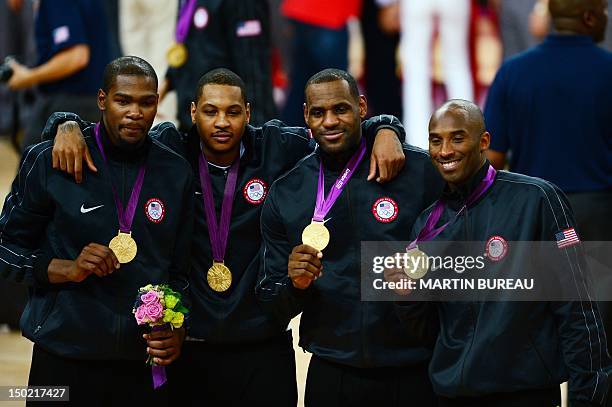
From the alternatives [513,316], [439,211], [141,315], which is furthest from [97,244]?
[513,316]

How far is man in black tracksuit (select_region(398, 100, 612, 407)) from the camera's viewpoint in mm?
4062

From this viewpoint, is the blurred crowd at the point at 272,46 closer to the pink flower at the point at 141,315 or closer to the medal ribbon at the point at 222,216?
the medal ribbon at the point at 222,216

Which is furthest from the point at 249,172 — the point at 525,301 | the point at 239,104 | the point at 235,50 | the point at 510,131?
the point at 235,50

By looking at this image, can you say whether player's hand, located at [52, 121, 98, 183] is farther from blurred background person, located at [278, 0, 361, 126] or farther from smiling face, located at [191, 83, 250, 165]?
blurred background person, located at [278, 0, 361, 126]

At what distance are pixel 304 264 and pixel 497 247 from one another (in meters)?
0.66

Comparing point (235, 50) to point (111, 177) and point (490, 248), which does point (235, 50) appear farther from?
point (490, 248)

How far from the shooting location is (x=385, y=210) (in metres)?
4.54

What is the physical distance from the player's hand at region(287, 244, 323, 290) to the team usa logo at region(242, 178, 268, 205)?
0.51m

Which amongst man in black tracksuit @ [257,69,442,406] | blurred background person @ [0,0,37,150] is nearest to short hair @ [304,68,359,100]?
man in black tracksuit @ [257,69,442,406]

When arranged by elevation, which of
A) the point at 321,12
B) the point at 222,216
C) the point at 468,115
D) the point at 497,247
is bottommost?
the point at 497,247

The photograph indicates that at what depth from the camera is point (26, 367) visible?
6.98 meters

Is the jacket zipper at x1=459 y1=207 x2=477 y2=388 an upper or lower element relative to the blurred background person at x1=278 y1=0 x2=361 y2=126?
lower

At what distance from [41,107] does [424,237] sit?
3541 mm

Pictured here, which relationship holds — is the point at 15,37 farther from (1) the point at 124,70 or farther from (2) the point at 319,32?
(1) the point at 124,70
